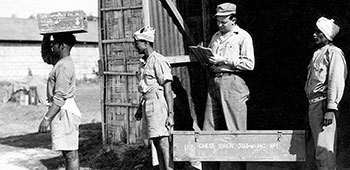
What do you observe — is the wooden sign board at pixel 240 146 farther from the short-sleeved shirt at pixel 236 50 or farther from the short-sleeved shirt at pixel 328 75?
the short-sleeved shirt at pixel 236 50

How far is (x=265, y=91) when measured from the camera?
827cm

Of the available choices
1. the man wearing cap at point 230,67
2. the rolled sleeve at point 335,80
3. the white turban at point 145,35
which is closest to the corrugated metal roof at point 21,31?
the white turban at point 145,35

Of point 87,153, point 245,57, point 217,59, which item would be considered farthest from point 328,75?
point 87,153

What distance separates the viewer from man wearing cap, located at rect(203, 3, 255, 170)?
5828 millimetres

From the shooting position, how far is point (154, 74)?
599 centimetres

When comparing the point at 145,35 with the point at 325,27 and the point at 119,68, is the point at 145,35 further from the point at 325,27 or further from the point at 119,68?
the point at 119,68

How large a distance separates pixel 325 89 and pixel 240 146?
3.82 ft

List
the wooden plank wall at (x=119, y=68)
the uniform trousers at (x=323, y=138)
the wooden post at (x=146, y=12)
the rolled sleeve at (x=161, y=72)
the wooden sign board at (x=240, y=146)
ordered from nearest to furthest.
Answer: the uniform trousers at (x=323, y=138) < the wooden sign board at (x=240, y=146) < the rolled sleeve at (x=161, y=72) < the wooden post at (x=146, y=12) < the wooden plank wall at (x=119, y=68)

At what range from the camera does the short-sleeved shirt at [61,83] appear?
575cm

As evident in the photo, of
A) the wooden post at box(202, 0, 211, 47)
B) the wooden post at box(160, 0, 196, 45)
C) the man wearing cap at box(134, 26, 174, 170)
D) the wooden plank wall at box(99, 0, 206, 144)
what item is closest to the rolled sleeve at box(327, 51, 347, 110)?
the man wearing cap at box(134, 26, 174, 170)

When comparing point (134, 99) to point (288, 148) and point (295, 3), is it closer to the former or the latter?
point (295, 3)

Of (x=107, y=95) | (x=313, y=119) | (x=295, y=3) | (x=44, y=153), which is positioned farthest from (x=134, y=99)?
(x=313, y=119)

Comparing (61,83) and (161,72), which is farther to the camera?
(161,72)

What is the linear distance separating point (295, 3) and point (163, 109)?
10.3 feet
